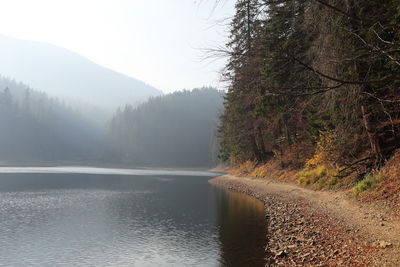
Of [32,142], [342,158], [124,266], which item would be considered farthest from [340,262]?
[32,142]

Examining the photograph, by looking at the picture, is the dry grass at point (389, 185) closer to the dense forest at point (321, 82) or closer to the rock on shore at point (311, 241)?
the dense forest at point (321, 82)

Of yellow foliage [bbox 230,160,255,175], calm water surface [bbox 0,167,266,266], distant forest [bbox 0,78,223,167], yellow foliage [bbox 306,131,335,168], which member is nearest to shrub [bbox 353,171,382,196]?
calm water surface [bbox 0,167,266,266]

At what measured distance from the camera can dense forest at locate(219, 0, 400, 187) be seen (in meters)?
5.33

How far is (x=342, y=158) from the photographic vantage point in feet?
66.3

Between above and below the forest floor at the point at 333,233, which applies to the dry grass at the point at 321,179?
above

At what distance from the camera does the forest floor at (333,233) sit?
344 inches

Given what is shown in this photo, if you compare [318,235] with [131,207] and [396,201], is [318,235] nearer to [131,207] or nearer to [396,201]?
[396,201]

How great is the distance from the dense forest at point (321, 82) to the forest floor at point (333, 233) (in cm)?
343

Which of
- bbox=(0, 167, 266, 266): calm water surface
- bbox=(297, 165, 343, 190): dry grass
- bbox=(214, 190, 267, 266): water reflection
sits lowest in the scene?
bbox=(0, 167, 266, 266): calm water surface

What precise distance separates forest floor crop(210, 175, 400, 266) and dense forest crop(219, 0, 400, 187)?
3435 mm

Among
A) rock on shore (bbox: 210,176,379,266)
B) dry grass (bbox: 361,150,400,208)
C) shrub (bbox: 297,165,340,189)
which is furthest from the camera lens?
shrub (bbox: 297,165,340,189)

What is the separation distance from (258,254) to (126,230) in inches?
358

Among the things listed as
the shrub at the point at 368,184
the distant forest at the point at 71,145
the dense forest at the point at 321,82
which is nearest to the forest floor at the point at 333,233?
the shrub at the point at 368,184

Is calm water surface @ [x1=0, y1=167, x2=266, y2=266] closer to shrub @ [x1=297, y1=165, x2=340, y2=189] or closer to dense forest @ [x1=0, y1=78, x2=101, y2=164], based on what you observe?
shrub @ [x1=297, y1=165, x2=340, y2=189]
